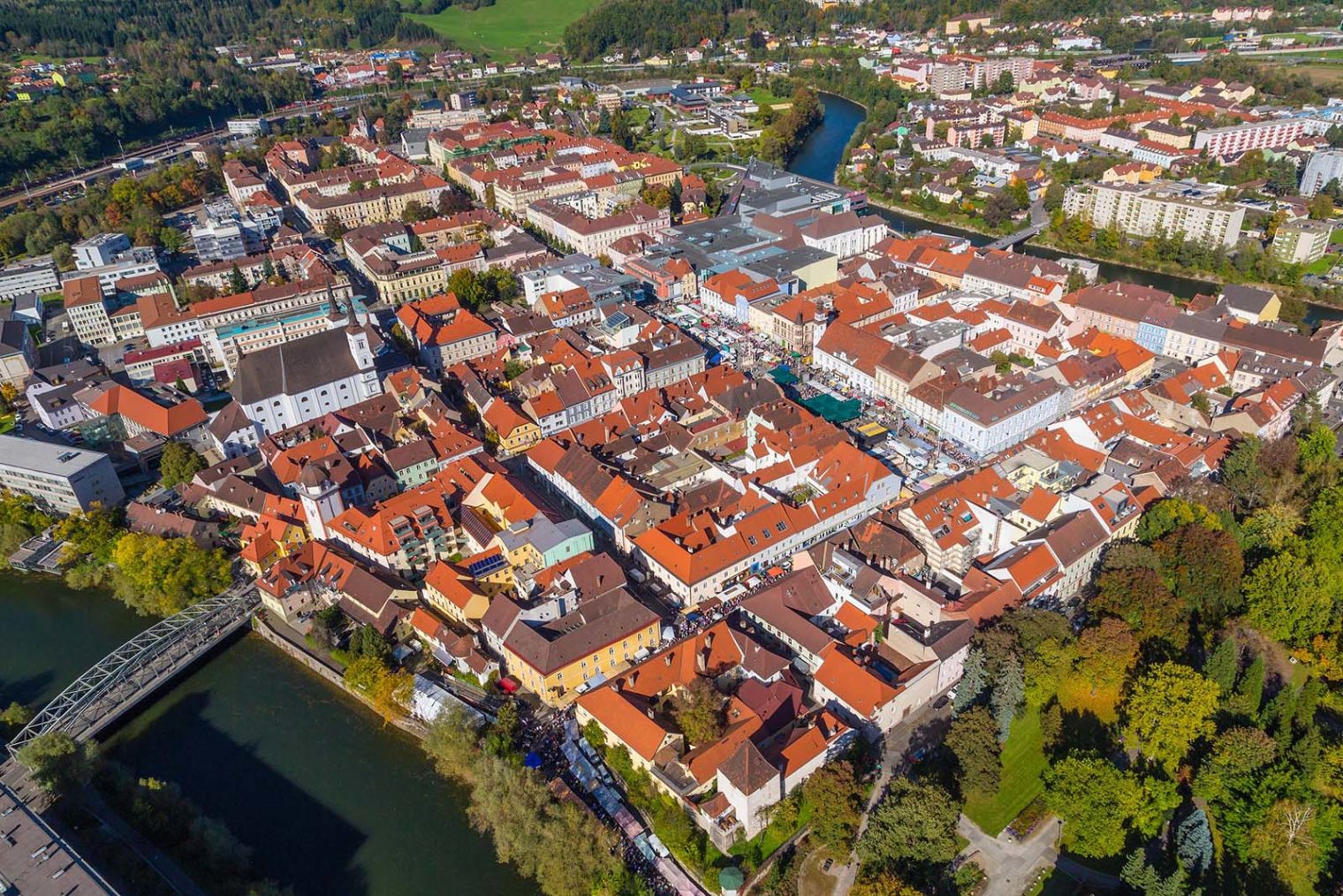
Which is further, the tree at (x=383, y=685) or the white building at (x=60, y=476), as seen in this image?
the white building at (x=60, y=476)

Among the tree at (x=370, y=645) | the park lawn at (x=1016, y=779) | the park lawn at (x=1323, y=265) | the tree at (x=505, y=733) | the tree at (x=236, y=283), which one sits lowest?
the park lawn at (x=1016, y=779)

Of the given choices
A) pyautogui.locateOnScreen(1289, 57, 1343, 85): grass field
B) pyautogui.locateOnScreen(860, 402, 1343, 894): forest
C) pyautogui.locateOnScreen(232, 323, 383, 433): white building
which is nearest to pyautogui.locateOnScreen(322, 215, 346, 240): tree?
pyautogui.locateOnScreen(232, 323, 383, 433): white building

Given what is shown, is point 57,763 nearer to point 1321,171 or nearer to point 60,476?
point 60,476

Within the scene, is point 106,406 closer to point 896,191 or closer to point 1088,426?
point 1088,426

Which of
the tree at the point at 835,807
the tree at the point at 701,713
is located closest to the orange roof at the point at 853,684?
the tree at the point at 835,807

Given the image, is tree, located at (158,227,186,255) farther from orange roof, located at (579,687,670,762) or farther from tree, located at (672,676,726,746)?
tree, located at (672,676,726,746)

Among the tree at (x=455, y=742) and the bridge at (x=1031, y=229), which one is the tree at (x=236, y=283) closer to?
the tree at (x=455, y=742)

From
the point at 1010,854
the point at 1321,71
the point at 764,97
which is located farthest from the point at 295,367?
the point at 1321,71
